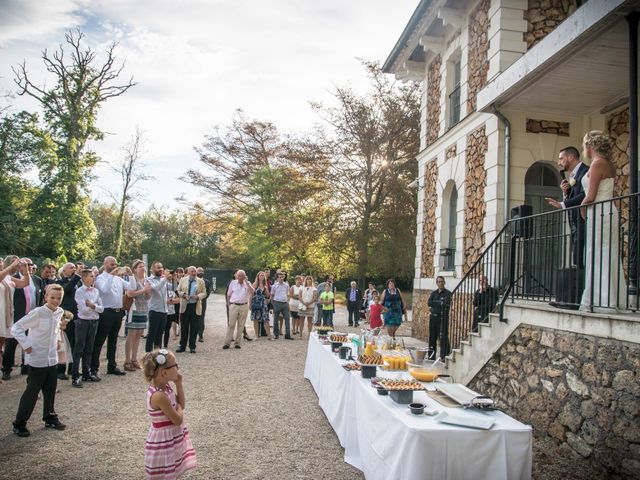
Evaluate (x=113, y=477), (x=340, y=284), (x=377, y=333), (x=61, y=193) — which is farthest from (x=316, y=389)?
(x=340, y=284)

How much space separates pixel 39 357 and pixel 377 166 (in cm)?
1935

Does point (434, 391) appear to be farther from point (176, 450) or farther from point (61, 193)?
point (61, 193)

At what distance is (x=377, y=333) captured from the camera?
6816 millimetres

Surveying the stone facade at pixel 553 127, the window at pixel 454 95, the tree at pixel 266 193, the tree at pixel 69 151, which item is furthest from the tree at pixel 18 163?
the stone facade at pixel 553 127

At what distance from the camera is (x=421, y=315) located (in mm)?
12938

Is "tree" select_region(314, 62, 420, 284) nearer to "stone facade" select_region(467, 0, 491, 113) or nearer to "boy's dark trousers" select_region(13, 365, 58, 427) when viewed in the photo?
"stone facade" select_region(467, 0, 491, 113)

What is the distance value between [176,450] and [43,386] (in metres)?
2.60

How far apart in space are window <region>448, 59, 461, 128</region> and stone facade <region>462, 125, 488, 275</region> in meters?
1.57

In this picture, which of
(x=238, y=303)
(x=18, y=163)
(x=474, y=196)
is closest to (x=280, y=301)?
(x=238, y=303)

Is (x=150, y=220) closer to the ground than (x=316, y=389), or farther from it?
farther from it

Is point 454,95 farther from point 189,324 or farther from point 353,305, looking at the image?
point 189,324

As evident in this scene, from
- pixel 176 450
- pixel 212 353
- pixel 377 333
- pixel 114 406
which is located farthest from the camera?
pixel 212 353

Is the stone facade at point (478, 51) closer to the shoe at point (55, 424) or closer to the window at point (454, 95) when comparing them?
the window at point (454, 95)

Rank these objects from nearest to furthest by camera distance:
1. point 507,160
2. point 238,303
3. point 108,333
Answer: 1. point 108,333
2. point 507,160
3. point 238,303
